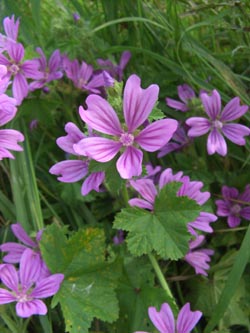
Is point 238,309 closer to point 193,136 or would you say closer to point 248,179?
point 248,179

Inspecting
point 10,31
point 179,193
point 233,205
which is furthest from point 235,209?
point 10,31

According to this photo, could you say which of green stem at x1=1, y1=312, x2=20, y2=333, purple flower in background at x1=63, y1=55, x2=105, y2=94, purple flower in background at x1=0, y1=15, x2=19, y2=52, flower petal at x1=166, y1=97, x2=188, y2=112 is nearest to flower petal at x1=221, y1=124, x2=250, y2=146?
flower petal at x1=166, y1=97, x2=188, y2=112

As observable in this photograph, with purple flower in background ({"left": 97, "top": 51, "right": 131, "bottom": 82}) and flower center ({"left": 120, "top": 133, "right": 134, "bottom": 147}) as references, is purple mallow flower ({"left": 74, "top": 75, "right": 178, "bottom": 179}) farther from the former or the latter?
purple flower in background ({"left": 97, "top": 51, "right": 131, "bottom": 82})

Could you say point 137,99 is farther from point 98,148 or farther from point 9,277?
point 9,277

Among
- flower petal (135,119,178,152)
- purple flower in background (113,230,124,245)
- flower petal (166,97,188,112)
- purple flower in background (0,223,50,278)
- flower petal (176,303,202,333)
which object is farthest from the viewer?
flower petal (166,97,188,112)

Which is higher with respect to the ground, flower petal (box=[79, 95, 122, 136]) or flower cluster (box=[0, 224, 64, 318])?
flower petal (box=[79, 95, 122, 136])

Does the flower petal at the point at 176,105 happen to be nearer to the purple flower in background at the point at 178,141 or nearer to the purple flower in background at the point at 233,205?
the purple flower in background at the point at 178,141
